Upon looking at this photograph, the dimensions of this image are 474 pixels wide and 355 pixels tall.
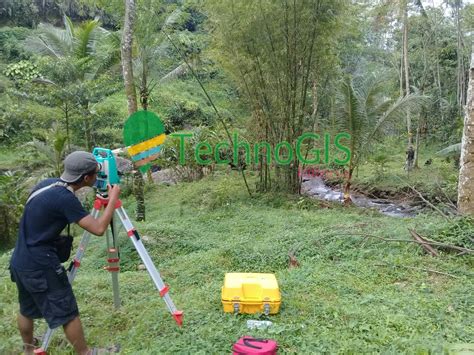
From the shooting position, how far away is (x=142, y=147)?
400 centimetres

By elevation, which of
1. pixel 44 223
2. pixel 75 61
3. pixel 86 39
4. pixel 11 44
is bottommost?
pixel 44 223

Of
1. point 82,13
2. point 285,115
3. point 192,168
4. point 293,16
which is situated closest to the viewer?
point 293,16

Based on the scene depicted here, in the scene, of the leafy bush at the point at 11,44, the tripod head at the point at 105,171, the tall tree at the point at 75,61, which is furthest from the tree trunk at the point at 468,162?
the leafy bush at the point at 11,44

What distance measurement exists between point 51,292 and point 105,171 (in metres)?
0.79

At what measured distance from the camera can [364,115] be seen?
911cm

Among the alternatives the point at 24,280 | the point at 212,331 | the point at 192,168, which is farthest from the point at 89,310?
the point at 192,168

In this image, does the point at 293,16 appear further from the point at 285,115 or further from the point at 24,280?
the point at 24,280

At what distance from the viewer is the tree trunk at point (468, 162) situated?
470 centimetres

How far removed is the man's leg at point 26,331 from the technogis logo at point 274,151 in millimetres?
6435

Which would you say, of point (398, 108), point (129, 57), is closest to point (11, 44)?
point (129, 57)

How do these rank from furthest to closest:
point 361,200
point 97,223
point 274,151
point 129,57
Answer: point 361,200 → point 274,151 → point 129,57 → point 97,223

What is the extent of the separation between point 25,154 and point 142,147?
390 inches

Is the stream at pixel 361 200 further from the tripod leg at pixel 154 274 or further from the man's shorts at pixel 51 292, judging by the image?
the man's shorts at pixel 51 292

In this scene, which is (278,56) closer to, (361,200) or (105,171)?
(361,200)
